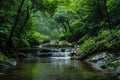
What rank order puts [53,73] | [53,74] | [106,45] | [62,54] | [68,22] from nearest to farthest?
1. [53,74]
2. [53,73]
3. [106,45]
4. [62,54]
5. [68,22]

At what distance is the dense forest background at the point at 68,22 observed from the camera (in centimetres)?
2403

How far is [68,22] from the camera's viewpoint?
45.9 metres

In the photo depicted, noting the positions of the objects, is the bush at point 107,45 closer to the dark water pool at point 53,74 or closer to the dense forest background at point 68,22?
the dense forest background at point 68,22

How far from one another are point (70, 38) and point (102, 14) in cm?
945

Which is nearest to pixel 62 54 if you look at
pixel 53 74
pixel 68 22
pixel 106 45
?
pixel 106 45

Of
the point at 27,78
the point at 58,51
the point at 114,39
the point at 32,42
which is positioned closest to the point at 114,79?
the point at 27,78

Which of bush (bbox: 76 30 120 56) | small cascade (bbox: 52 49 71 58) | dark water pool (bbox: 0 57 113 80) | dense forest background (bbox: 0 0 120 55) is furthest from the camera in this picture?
small cascade (bbox: 52 49 71 58)

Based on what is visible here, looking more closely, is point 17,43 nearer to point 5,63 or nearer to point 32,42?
point 5,63

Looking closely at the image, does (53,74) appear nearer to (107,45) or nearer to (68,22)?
(107,45)

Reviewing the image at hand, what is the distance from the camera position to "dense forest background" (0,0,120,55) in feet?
78.8

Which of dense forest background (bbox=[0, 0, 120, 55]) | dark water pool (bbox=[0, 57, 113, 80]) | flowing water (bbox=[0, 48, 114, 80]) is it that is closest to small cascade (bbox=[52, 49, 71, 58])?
dense forest background (bbox=[0, 0, 120, 55])

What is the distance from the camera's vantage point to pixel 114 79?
12.6m

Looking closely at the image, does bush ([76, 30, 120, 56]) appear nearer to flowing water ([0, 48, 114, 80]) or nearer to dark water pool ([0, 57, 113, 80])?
flowing water ([0, 48, 114, 80])

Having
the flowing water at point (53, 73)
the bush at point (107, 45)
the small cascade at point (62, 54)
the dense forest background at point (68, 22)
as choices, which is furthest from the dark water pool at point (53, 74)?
the small cascade at point (62, 54)
